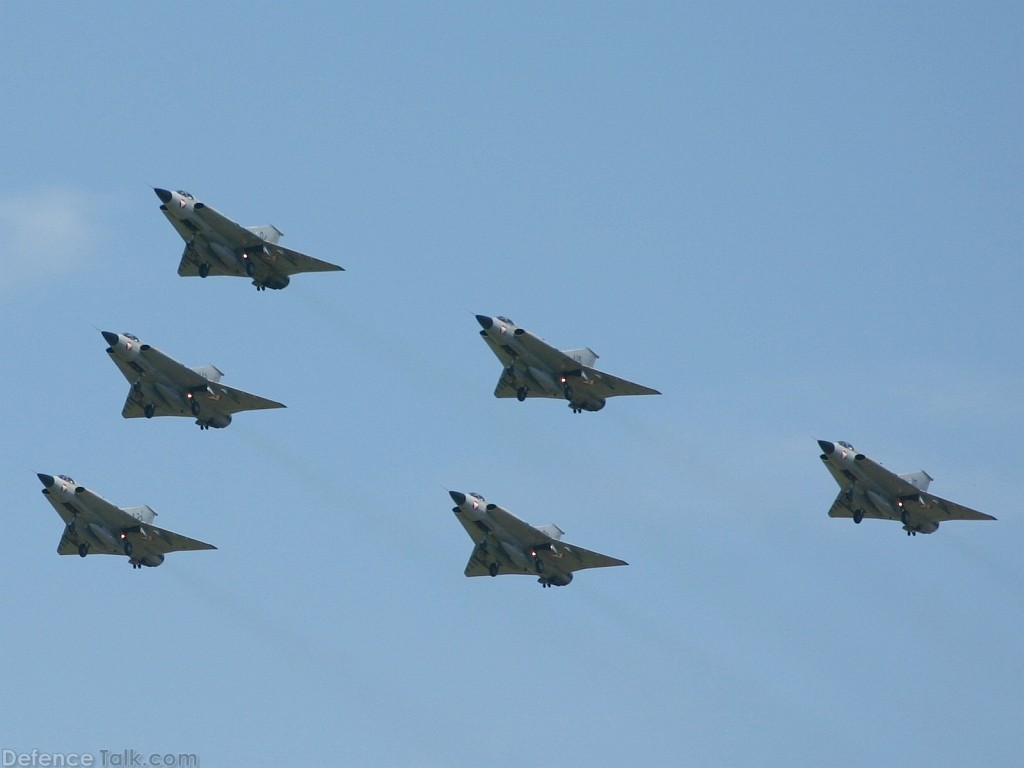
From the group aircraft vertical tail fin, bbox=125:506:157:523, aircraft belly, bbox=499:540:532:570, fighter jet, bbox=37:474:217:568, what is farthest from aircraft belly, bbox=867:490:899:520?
aircraft vertical tail fin, bbox=125:506:157:523

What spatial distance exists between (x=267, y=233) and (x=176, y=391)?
1134 cm

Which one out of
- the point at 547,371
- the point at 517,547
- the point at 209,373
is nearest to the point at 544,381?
the point at 547,371

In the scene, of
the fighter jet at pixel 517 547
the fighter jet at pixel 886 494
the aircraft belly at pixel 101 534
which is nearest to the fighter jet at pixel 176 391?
the aircraft belly at pixel 101 534

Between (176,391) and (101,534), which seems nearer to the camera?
(101,534)

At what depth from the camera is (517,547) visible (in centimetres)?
11400

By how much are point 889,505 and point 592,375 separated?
20526 millimetres

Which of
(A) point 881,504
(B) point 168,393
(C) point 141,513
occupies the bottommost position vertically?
(C) point 141,513

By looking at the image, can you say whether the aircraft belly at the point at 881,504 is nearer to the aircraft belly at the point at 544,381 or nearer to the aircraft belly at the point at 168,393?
the aircraft belly at the point at 544,381

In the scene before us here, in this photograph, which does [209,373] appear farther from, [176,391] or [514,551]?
[514,551]

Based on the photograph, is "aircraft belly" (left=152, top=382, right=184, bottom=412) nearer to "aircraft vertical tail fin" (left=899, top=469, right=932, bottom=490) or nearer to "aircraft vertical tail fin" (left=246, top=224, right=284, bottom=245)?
"aircraft vertical tail fin" (left=246, top=224, right=284, bottom=245)

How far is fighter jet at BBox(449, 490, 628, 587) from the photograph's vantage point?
369 ft

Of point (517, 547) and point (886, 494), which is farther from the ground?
point (886, 494)

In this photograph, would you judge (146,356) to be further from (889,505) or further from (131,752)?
(889,505)

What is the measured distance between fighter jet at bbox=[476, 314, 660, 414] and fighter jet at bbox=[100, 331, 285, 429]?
14.3 metres
